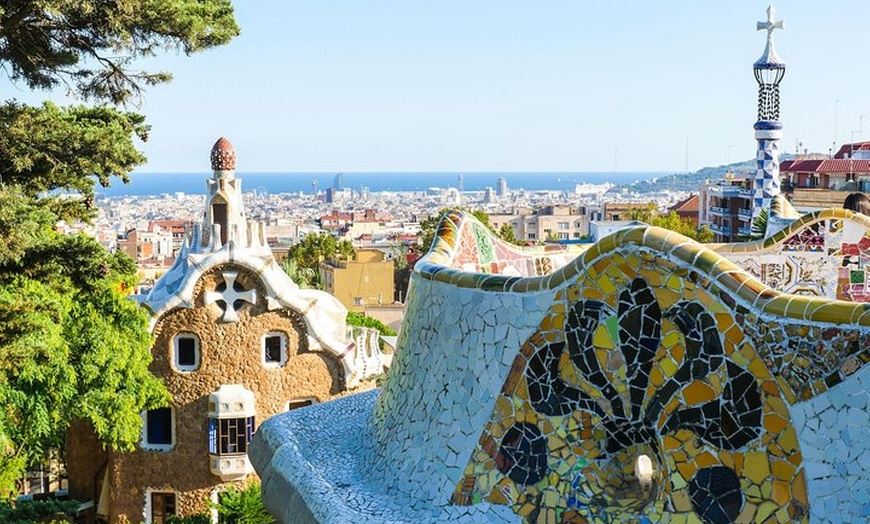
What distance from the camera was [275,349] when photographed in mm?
17734

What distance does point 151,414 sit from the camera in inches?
689

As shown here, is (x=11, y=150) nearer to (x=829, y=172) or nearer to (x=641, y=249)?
(x=641, y=249)

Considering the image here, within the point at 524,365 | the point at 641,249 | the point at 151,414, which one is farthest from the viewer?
the point at 151,414

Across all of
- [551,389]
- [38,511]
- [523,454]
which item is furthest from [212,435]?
[551,389]

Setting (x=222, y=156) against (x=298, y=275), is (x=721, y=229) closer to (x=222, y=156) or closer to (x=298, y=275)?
(x=298, y=275)

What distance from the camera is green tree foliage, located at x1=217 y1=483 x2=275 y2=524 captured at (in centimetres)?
1580

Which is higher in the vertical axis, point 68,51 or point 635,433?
point 68,51

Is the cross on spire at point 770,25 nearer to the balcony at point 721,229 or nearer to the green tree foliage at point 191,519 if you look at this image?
the green tree foliage at point 191,519

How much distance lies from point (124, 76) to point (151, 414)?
27.2 ft

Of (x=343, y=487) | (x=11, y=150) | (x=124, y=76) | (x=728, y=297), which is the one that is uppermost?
(x=124, y=76)

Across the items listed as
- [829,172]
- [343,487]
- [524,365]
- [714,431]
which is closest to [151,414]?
[343,487]

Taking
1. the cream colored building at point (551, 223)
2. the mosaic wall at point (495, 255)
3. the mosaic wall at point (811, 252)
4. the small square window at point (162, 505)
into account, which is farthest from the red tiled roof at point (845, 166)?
the cream colored building at point (551, 223)

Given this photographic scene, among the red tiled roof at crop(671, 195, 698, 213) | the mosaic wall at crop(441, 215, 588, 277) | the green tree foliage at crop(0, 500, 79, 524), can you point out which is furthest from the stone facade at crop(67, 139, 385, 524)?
the red tiled roof at crop(671, 195, 698, 213)

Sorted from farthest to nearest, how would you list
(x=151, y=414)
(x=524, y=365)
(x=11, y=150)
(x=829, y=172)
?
(x=829, y=172), (x=151, y=414), (x=11, y=150), (x=524, y=365)
